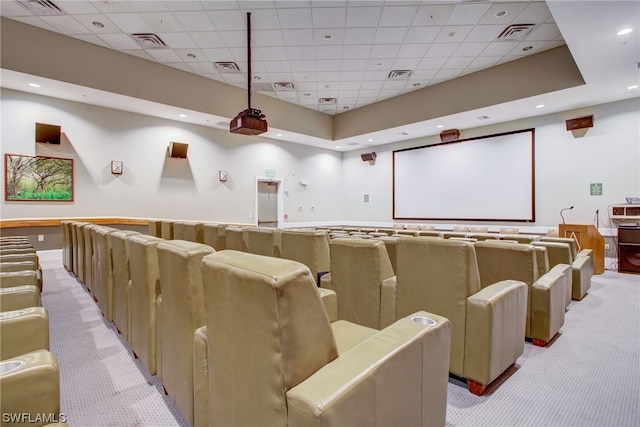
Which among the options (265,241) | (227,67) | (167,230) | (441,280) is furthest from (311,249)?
(227,67)

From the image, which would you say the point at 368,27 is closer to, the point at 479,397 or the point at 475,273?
the point at 475,273

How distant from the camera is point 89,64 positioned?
6.20 m

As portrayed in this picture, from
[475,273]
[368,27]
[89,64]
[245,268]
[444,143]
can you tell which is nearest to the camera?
[245,268]

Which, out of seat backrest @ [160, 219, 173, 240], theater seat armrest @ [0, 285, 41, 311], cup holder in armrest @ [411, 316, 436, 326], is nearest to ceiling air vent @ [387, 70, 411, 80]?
seat backrest @ [160, 219, 173, 240]

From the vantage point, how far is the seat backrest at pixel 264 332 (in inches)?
34.0

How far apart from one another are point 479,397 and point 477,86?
747 centimetres

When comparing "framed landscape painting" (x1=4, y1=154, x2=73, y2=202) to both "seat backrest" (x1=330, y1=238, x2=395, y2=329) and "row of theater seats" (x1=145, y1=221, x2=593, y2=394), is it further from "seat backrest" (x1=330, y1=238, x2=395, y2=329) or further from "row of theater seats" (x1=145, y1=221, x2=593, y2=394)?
"seat backrest" (x1=330, y1=238, x2=395, y2=329)

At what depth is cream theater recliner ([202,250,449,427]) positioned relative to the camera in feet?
2.79

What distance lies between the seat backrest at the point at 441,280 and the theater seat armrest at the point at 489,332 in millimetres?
44

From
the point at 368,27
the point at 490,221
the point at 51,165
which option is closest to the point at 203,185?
the point at 51,165

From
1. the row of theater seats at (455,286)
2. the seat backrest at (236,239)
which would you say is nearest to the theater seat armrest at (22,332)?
the row of theater seats at (455,286)

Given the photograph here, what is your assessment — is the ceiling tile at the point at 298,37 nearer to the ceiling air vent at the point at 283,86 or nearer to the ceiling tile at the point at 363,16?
the ceiling tile at the point at 363,16

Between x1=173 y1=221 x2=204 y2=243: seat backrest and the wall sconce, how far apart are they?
12.4 feet

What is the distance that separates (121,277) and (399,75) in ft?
24.2
